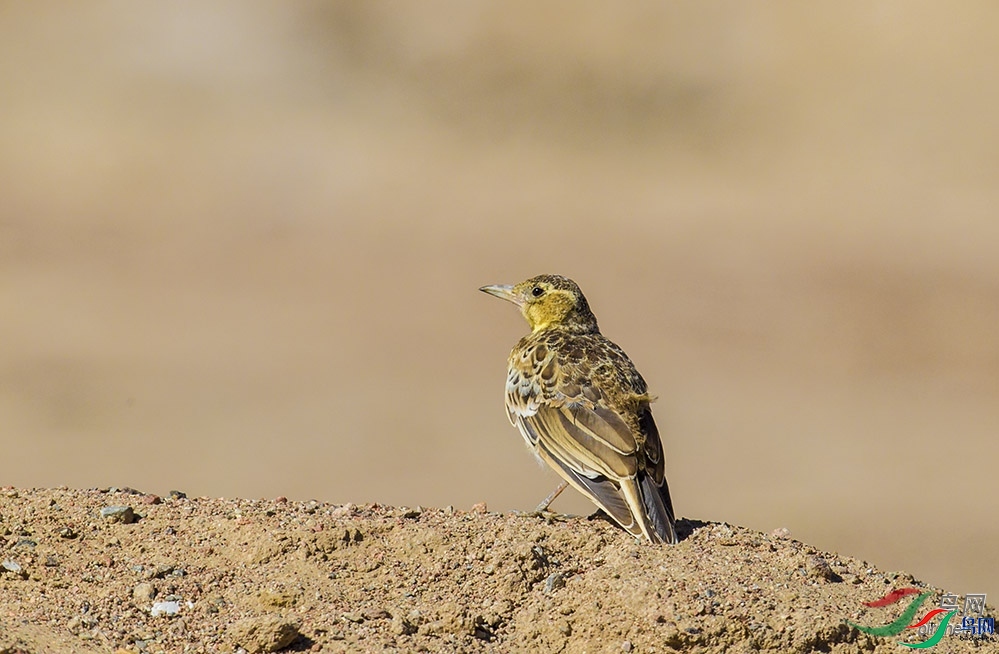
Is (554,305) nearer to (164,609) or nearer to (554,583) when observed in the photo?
(554,583)

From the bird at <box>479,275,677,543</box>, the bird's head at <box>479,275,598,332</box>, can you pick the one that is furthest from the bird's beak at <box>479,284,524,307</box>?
the bird at <box>479,275,677,543</box>

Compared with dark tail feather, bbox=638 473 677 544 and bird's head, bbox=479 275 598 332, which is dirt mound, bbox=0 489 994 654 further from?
bird's head, bbox=479 275 598 332

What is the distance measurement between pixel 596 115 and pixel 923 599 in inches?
1765

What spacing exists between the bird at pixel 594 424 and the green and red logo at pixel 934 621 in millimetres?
1437

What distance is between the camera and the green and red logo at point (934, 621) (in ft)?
27.7

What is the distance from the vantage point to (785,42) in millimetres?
55625

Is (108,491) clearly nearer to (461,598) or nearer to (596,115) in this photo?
(461,598)

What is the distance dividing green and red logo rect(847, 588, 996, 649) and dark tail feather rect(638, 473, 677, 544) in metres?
1.29

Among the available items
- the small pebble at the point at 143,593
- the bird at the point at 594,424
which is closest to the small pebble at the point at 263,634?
the small pebble at the point at 143,593

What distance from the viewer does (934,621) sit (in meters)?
8.79

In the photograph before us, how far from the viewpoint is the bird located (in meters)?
9.65

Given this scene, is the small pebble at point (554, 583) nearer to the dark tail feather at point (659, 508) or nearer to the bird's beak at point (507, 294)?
the dark tail feather at point (659, 508)

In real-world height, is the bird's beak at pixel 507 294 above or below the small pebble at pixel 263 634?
above

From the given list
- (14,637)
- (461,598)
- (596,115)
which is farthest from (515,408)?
(596,115)
